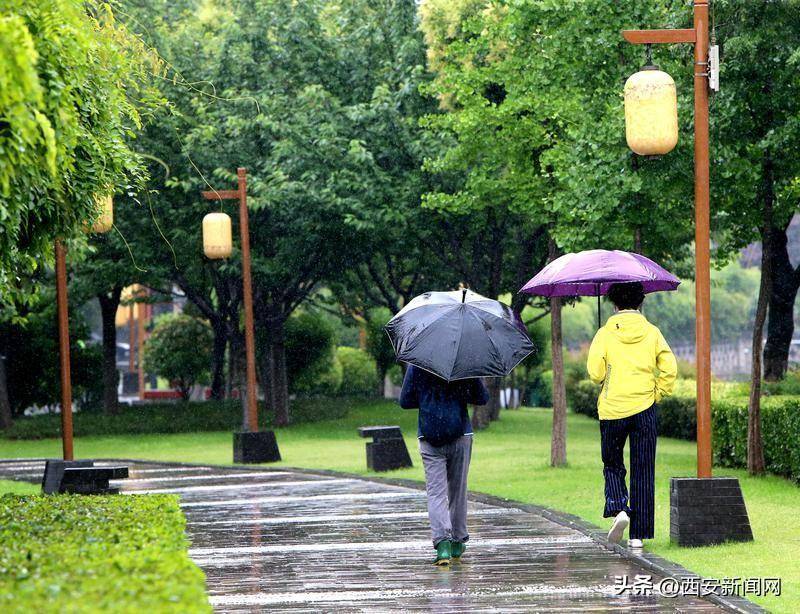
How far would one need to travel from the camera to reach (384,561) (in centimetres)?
961

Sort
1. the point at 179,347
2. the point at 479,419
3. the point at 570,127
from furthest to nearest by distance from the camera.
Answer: the point at 179,347, the point at 479,419, the point at 570,127

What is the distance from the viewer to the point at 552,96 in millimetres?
17344

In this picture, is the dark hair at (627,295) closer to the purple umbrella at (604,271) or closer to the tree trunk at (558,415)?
the purple umbrella at (604,271)

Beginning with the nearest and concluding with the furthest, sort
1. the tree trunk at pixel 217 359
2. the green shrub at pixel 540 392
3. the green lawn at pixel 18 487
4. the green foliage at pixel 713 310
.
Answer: the green lawn at pixel 18 487 < the tree trunk at pixel 217 359 < the green shrub at pixel 540 392 < the green foliage at pixel 713 310

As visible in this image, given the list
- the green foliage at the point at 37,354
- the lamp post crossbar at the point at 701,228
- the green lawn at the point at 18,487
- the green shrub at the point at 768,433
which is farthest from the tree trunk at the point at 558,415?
the green foliage at the point at 37,354

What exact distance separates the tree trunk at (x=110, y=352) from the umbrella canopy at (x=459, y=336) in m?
25.6

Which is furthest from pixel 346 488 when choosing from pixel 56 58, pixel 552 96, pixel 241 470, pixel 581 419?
pixel 581 419

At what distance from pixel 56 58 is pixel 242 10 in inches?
1004

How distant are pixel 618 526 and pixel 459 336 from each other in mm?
1978

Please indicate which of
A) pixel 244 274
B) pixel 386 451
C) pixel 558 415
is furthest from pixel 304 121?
pixel 558 415

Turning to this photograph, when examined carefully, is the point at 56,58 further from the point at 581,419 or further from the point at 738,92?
the point at 581,419

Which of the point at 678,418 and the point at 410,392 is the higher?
the point at 410,392

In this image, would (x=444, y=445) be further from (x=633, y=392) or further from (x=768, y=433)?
(x=768, y=433)

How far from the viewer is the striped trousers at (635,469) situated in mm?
9664
